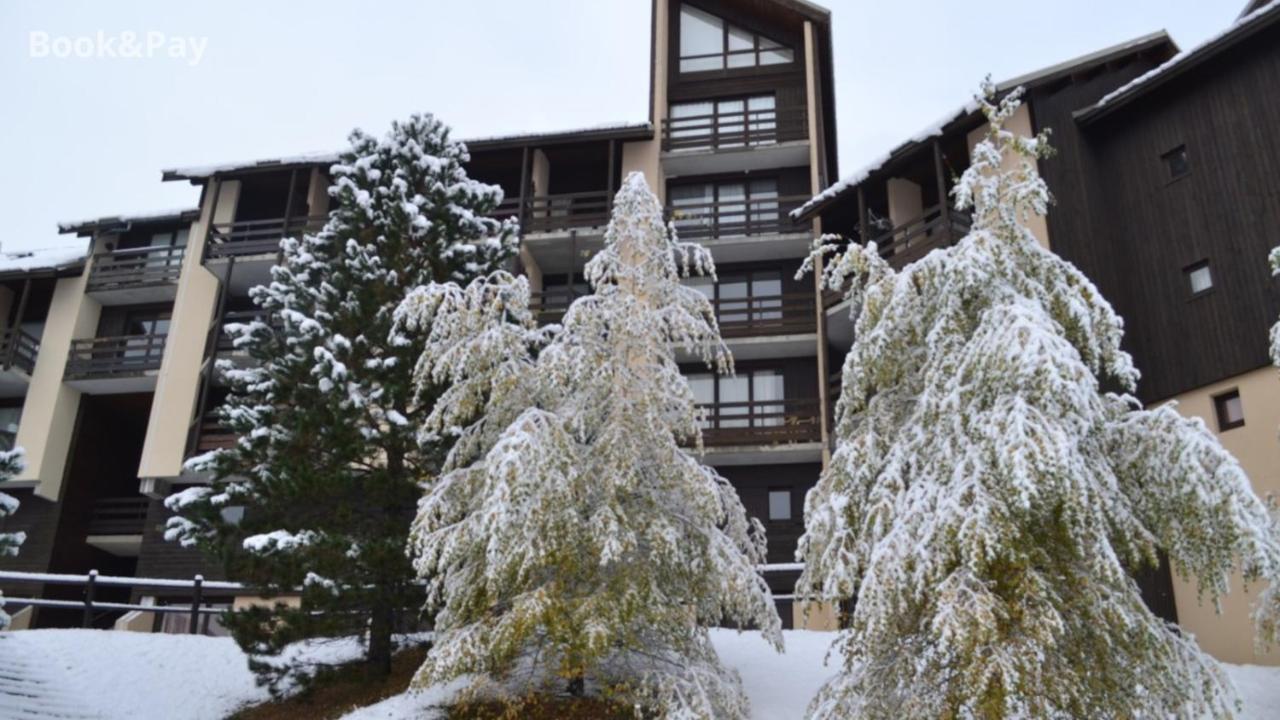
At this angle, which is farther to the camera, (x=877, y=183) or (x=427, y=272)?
(x=877, y=183)

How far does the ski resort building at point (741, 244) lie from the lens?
20297 millimetres


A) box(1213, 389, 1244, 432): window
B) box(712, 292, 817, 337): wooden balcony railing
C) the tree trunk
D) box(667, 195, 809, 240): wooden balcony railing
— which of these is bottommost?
the tree trunk

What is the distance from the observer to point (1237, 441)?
18344 millimetres

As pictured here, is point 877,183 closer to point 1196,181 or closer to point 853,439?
point 1196,181

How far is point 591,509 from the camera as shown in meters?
13.5

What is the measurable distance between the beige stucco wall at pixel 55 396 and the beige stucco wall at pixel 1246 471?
2903cm

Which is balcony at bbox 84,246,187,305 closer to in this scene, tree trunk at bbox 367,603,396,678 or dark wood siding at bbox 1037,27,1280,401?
tree trunk at bbox 367,603,396,678

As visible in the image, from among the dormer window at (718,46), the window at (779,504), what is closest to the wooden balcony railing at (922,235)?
the window at (779,504)

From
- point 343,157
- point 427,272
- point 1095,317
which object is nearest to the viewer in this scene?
point 1095,317

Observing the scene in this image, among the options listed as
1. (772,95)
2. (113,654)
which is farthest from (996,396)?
(772,95)

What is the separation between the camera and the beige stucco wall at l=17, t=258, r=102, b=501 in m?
29.3

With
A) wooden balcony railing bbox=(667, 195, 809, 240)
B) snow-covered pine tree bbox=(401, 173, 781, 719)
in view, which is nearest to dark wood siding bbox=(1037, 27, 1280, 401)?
wooden balcony railing bbox=(667, 195, 809, 240)

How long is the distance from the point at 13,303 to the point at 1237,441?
1351 inches

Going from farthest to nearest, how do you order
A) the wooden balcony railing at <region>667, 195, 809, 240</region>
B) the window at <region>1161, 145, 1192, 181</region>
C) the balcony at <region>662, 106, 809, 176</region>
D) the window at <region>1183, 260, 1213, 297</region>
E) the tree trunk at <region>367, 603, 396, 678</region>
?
the balcony at <region>662, 106, 809, 176</region>, the wooden balcony railing at <region>667, 195, 809, 240</region>, the window at <region>1161, 145, 1192, 181</region>, the window at <region>1183, 260, 1213, 297</region>, the tree trunk at <region>367, 603, 396, 678</region>
